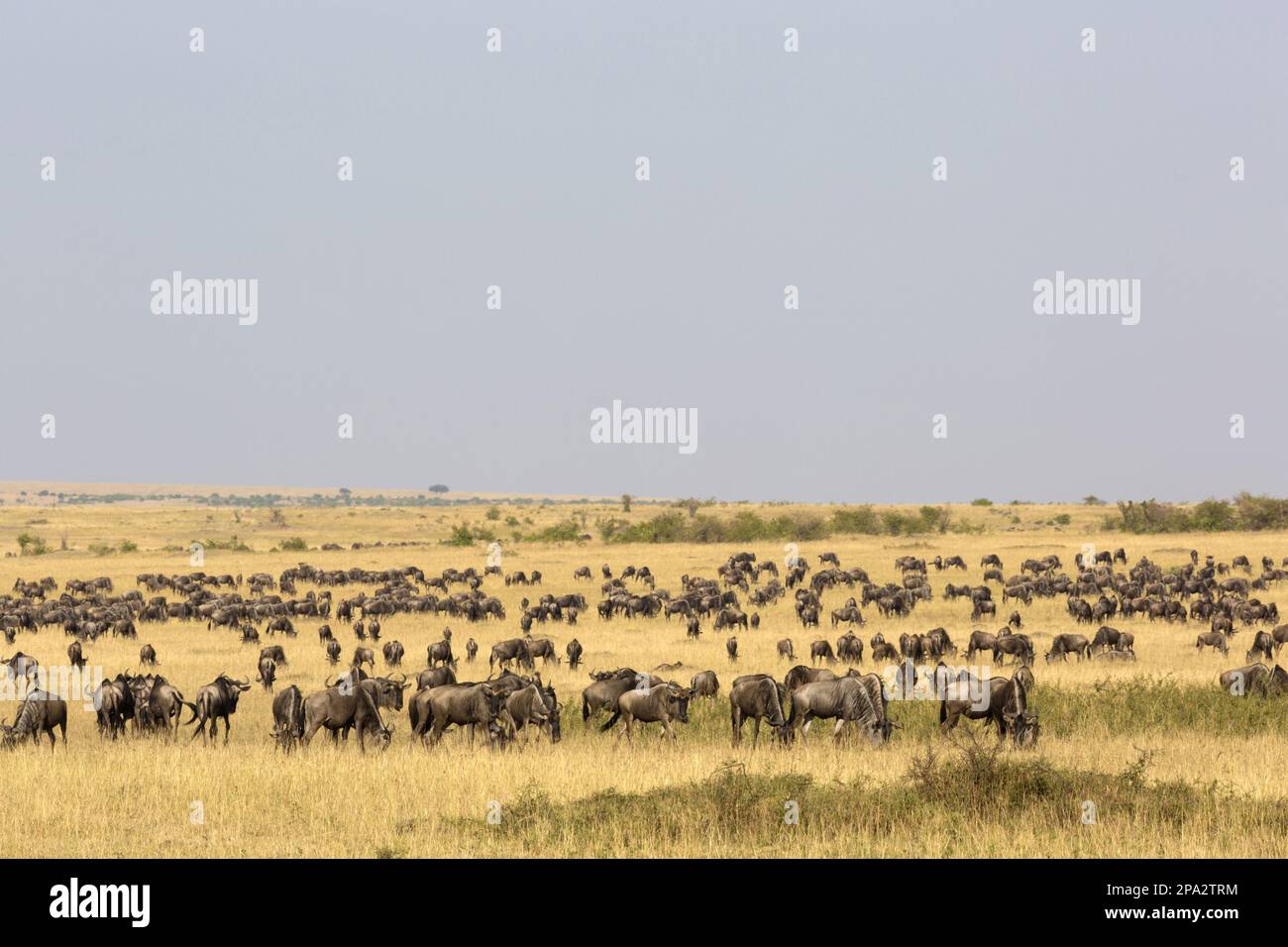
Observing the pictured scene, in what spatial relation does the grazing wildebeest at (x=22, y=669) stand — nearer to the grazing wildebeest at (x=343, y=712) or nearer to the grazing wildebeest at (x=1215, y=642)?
the grazing wildebeest at (x=343, y=712)

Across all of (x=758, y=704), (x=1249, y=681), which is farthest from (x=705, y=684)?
(x=1249, y=681)

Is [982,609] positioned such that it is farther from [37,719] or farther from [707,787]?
[37,719]

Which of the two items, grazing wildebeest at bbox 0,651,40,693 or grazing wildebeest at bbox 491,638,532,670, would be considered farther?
grazing wildebeest at bbox 491,638,532,670

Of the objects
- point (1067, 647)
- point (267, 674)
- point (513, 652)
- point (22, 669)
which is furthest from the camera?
point (1067, 647)

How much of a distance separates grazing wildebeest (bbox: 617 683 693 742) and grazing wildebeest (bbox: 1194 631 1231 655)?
16.7 metres

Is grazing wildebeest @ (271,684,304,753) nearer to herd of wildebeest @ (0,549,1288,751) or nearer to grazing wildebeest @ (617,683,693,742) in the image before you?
herd of wildebeest @ (0,549,1288,751)

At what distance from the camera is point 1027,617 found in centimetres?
4147

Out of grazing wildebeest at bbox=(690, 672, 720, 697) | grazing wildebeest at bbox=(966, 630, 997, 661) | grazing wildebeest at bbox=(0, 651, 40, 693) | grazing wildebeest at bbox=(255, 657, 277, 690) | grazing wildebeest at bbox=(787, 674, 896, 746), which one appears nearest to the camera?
grazing wildebeest at bbox=(787, 674, 896, 746)

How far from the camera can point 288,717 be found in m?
19.9

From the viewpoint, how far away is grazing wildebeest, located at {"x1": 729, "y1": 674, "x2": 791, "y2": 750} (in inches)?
778

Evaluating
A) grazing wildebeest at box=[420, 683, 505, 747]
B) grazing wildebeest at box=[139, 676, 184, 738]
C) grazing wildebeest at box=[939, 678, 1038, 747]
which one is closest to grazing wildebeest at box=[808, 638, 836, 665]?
grazing wildebeest at box=[939, 678, 1038, 747]

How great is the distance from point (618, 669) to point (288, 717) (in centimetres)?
808
